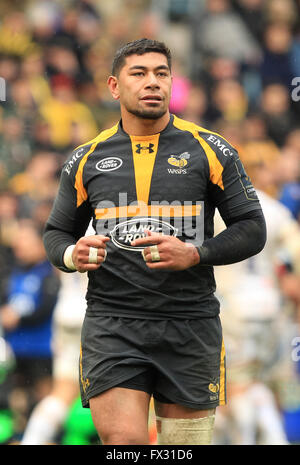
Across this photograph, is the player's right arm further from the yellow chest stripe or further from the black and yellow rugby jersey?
the yellow chest stripe

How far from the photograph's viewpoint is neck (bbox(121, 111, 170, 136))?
4.80m

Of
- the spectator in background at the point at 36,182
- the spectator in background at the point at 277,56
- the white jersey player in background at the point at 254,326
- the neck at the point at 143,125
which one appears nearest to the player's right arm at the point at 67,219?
the neck at the point at 143,125

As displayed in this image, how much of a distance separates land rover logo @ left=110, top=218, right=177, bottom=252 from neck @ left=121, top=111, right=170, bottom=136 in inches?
19.2

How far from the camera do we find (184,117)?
10953 millimetres

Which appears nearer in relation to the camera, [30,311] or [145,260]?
[145,260]

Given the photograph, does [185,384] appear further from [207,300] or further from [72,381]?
[72,381]

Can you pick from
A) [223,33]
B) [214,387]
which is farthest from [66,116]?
[214,387]

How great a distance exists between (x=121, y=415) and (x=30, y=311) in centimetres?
482

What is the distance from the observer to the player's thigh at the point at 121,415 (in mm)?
4398

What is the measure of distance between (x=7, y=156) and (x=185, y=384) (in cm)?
687

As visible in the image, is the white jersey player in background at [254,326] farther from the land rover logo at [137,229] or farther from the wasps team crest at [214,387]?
the land rover logo at [137,229]

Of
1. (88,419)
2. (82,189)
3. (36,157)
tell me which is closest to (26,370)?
(88,419)

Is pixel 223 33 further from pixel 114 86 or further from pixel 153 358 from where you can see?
pixel 153 358

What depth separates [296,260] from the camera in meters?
7.86
